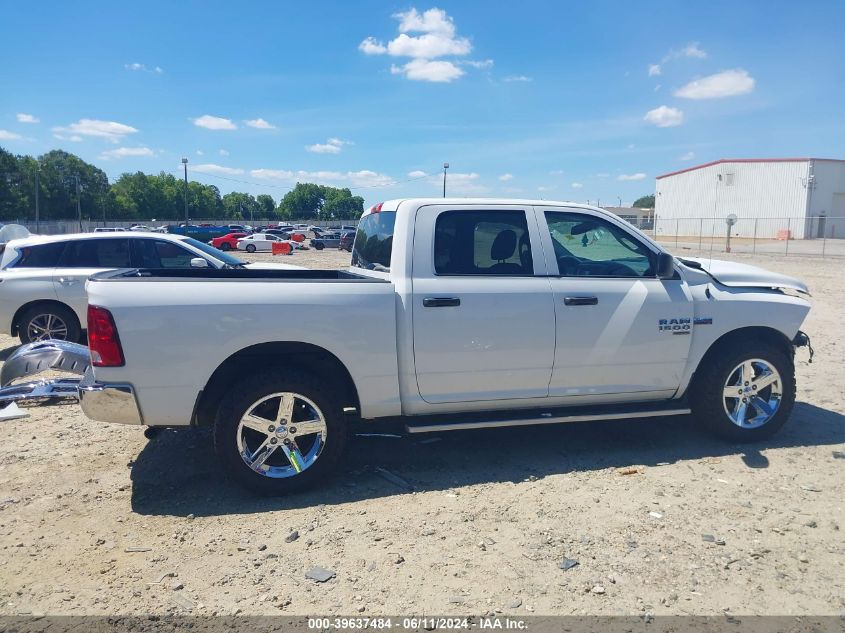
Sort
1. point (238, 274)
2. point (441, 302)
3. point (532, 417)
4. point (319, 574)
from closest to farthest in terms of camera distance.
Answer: point (319, 574)
point (441, 302)
point (532, 417)
point (238, 274)

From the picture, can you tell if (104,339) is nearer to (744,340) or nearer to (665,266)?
(665,266)

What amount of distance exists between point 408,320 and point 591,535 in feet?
5.77

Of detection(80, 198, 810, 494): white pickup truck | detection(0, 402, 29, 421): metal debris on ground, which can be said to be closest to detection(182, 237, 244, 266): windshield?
detection(0, 402, 29, 421): metal debris on ground

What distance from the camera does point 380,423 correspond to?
543 centimetres

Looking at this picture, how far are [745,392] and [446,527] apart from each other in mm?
2793

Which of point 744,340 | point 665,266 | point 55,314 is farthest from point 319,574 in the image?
point 55,314

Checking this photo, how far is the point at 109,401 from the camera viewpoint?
3.88 metres

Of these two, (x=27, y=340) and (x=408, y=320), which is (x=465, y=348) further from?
(x=27, y=340)

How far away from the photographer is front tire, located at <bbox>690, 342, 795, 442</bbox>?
4938 mm

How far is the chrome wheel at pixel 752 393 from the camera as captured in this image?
4.98 m

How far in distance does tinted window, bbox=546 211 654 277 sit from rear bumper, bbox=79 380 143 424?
10.3 feet

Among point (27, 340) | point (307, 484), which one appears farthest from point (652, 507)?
point (27, 340)

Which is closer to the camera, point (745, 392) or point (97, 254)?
point (745, 392)

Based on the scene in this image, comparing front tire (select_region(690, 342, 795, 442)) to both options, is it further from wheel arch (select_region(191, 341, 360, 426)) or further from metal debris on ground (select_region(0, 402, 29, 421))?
metal debris on ground (select_region(0, 402, 29, 421))
